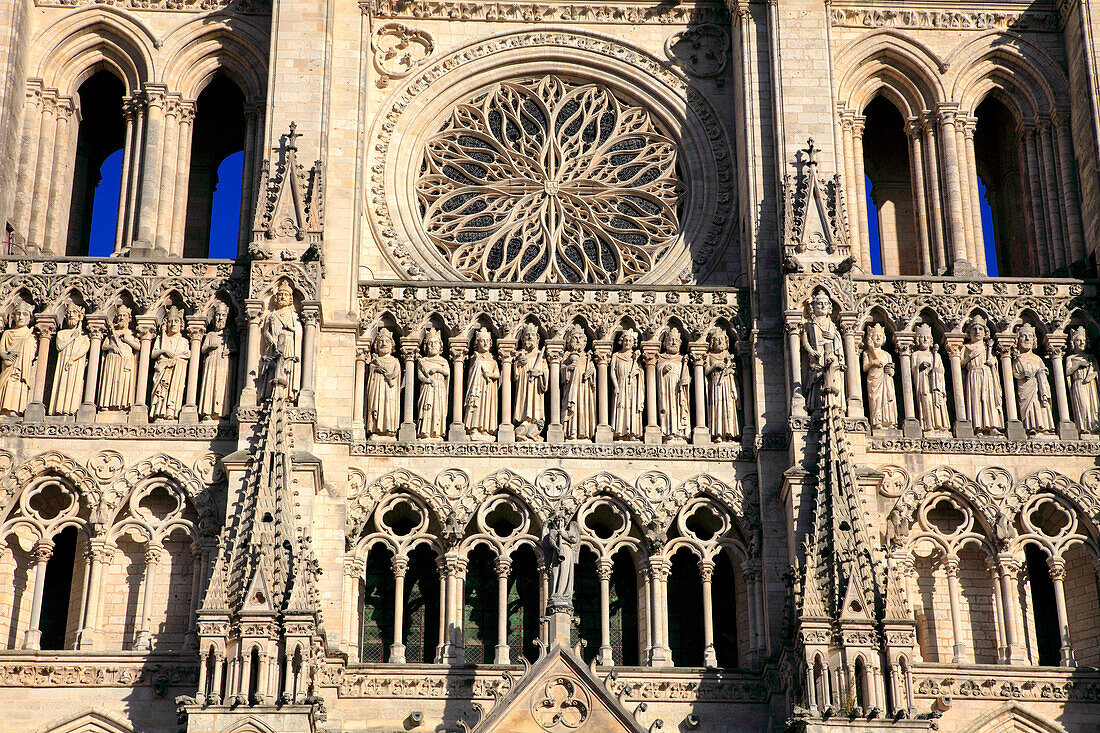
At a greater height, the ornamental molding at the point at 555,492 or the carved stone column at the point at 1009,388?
the carved stone column at the point at 1009,388

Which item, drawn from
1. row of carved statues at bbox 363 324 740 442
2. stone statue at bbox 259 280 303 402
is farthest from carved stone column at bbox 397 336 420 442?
stone statue at bbox 259 280 303 402

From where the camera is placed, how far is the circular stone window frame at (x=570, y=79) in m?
27.9

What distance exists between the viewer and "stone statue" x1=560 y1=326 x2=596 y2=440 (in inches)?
1021

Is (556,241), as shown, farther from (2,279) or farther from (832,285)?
(2,279)

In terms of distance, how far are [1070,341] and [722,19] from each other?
6753 mm

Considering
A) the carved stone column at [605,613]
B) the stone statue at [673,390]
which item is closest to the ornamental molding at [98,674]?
the carved stone column at [605,613]

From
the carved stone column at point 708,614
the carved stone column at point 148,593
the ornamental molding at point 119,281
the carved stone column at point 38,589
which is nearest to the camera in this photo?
the carved stone column at point 38,589

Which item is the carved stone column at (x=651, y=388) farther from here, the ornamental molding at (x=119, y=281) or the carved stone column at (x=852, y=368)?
the ornamental molding at (x=119, y=281)

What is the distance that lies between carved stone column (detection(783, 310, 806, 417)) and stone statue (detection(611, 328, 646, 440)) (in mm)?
1904

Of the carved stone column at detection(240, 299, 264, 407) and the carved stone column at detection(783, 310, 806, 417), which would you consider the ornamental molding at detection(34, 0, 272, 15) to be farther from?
the carved stone column at detection(783, 310, 806, 417)

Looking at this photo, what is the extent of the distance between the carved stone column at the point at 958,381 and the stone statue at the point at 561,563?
5.13 m

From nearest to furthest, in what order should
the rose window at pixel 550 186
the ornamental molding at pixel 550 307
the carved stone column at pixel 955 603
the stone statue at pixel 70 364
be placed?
the carved stone column at pixel 955 603 → the stone statue at pixel 70 364 → the ornamental molding at pixel 550 307 → the rose window at pixel 550 186

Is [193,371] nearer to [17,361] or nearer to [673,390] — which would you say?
[17,361]

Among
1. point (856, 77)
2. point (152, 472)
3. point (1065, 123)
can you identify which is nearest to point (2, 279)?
point (152, 472)
